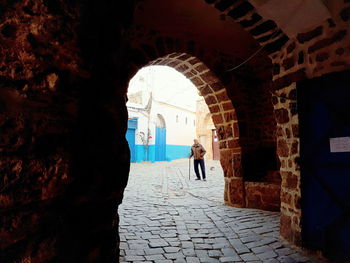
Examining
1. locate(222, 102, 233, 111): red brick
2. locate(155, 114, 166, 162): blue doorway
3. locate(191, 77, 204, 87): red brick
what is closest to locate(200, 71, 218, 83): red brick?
locate(191, 77, 204, 87): red brick

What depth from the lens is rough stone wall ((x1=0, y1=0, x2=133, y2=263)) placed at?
60 centimetres

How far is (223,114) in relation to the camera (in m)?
4.70

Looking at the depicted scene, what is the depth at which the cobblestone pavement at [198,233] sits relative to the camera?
2.40m

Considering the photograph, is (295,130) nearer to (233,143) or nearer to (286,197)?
(286,197)

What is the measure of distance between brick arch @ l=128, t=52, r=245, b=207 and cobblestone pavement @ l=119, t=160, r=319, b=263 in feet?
1.27

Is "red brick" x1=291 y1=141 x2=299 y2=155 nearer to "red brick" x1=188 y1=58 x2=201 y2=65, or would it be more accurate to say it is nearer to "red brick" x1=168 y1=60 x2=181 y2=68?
"red brick" x1=188 y1=58 x2=201 y2=65

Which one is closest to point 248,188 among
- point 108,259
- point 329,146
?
point 329,146

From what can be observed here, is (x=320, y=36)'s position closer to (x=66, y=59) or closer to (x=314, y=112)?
(x=314, y=112)

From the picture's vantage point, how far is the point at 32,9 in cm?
66

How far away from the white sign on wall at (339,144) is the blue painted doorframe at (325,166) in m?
0.03

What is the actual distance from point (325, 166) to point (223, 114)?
2449mm

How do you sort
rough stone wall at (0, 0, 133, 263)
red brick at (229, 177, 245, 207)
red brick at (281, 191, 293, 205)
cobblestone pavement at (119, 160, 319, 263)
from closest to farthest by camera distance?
1. rough stone wall at (0, 0, 133, 263)
2. cobblestone pavement at (119, 160, 319, 263)
3. red brick at (281, 191, 293, 205)
4. red brick at (229, 177, 245, 207)

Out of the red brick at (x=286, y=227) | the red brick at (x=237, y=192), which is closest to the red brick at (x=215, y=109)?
the red brick at (x=237, y=192)

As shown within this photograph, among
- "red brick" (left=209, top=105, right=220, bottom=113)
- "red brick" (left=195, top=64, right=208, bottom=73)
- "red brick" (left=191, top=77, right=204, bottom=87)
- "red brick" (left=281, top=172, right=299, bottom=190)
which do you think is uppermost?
"red brick" (left=195, top=64, right=208, bottom=73)
